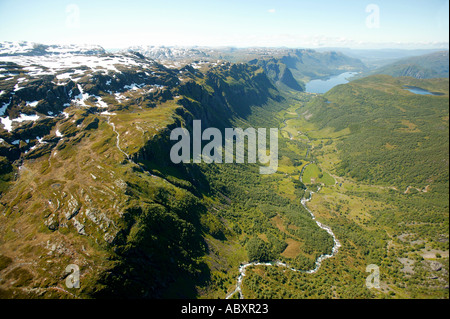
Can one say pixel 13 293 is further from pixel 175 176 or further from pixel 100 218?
pixel 175 176

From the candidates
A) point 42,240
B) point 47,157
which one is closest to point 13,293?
point 42,240

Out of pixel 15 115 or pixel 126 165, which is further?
pixel 15 115

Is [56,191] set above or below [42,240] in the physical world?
above
